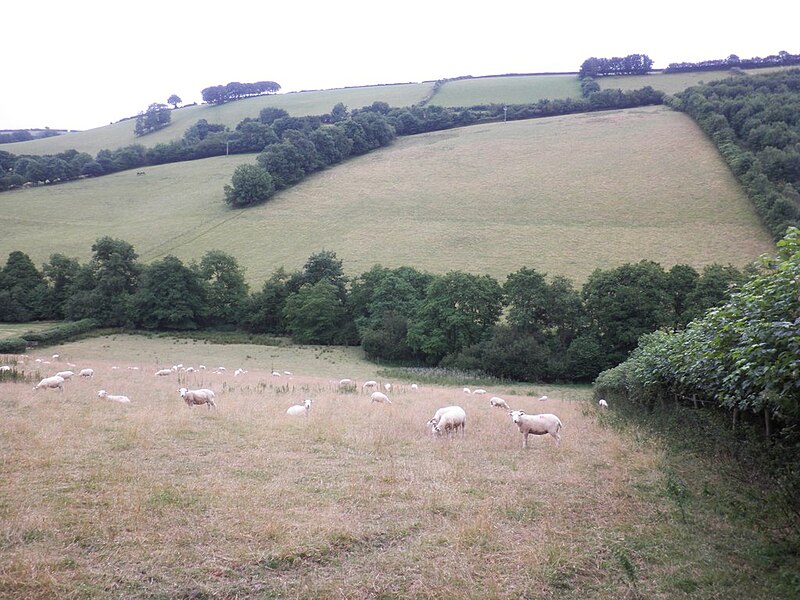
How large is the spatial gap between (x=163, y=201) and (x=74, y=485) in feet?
293

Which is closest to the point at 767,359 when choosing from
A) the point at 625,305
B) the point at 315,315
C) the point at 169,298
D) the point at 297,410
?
the point at 297,410

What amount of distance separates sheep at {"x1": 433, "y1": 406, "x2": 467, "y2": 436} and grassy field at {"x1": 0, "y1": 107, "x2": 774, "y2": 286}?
43.4 metres

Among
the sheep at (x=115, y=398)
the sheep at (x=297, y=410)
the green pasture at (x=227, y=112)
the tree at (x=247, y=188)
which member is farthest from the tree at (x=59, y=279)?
the green pasture at (x=227, y=112)

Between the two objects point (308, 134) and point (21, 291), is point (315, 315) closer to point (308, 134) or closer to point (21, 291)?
point (21, 291)

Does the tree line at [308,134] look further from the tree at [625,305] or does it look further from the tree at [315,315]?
the tree at [625,305]

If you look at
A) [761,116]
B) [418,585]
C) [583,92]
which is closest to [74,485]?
[418,585]

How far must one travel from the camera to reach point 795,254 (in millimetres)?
8680

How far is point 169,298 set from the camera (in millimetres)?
57344

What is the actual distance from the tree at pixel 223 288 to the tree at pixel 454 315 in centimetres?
2204

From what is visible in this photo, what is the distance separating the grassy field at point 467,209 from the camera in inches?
2453

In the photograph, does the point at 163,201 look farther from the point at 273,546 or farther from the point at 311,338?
the point at 273,546

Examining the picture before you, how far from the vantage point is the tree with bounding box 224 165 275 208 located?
277 feet

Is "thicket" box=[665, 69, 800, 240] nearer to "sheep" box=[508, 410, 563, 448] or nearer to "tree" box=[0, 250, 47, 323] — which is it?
"sheep" box=[508, 410, 563, 448]

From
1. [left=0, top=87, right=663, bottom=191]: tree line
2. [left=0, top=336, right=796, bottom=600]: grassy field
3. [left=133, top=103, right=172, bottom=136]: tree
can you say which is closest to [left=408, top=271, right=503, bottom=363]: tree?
[left=0, top=336, right=796, bottom=600]: grassy field
